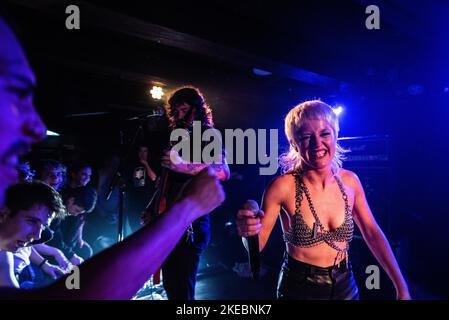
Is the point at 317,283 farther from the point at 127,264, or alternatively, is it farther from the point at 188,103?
the point at 188,103

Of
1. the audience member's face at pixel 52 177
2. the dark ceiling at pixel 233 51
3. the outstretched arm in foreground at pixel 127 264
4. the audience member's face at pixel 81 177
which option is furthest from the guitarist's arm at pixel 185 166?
the audience member's face at pixel 81 177

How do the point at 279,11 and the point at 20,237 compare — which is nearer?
the point at 20,237

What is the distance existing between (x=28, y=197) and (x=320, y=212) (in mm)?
2067

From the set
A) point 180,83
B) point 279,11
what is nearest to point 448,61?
point 279,11

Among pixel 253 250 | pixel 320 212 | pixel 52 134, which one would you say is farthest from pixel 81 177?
pixel 320 212

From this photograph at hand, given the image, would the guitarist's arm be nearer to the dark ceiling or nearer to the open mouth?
the open mouth

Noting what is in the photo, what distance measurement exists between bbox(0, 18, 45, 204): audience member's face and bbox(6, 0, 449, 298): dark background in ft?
5.73

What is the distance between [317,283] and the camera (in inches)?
67.2

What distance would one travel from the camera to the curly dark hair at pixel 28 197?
6.49 ft

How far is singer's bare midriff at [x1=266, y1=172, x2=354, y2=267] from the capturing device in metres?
1.78

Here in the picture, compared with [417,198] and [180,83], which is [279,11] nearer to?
[180,83]
